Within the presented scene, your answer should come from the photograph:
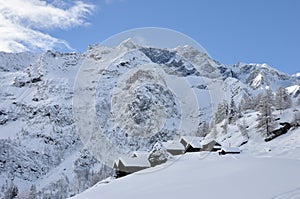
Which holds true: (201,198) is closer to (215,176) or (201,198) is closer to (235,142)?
(215,176)

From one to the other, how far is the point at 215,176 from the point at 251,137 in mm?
57106

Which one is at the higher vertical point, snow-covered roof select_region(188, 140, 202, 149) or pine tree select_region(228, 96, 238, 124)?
pine tree select_region(228, 96, 238, 124)

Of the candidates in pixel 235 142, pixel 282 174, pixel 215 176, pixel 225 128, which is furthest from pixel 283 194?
pixel 225 128

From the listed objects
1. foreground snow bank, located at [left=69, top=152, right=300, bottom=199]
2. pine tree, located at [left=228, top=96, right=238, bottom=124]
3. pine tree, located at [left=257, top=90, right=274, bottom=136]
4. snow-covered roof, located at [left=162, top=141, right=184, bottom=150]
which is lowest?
foreground snow bank, located at [left=69, top=152, right=300, bottom=199]

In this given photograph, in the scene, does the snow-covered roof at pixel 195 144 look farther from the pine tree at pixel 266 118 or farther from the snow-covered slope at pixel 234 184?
the snow-covered slope at pixel 234 184

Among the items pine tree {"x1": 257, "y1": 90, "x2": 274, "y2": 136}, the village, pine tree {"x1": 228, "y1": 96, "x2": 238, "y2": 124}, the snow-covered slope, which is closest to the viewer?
the snow-covered slope

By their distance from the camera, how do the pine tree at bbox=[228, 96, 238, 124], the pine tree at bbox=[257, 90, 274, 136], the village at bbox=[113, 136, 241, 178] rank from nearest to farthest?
the village at bbox=[113, 136, 241, 178], the pine tree at bbox=[257, 90, 274, 136], the pine tree at bbox=[228, 96, 238, 124]

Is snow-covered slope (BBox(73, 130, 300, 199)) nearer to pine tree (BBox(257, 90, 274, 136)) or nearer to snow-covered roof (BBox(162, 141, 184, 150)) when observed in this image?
snow-covered roof (BBox(162, 141, 184, 150))

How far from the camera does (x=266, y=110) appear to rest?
252ft

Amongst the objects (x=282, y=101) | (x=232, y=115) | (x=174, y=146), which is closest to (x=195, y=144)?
(x=174, y=146)

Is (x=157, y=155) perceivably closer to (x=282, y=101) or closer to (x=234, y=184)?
(x=234, y=184)

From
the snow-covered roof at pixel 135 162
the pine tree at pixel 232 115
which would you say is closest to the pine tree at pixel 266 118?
the snow-covered roof at pixel 135 162

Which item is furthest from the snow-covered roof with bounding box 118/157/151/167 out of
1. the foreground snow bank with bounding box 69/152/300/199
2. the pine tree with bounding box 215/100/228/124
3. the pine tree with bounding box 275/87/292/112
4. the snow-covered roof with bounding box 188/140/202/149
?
the pine tree with bounding box 215/100/228/124

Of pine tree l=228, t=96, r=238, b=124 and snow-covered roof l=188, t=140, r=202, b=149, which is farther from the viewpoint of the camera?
pine tree l=228, t=96, r=238, b=124
